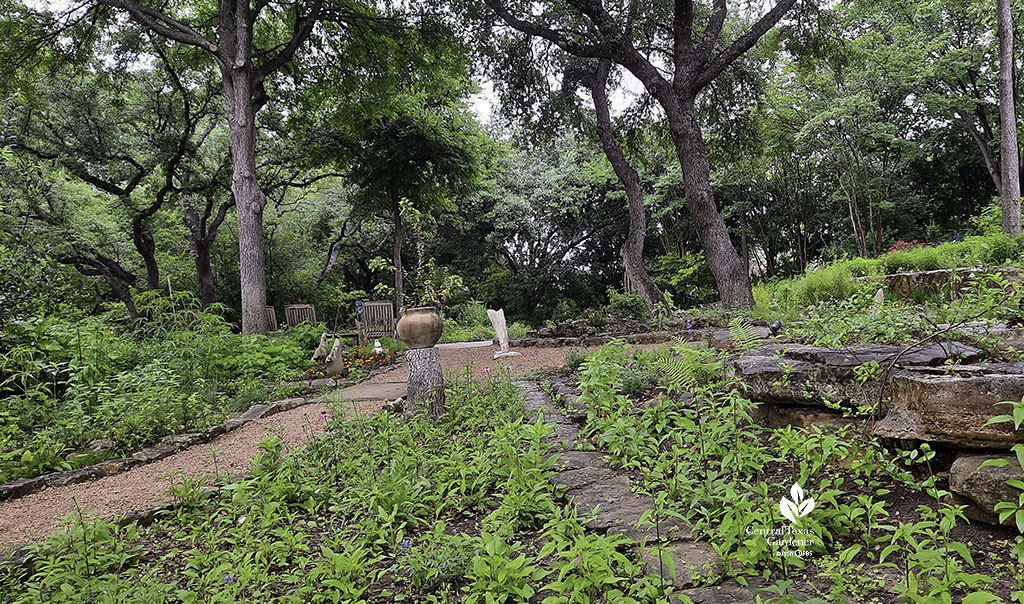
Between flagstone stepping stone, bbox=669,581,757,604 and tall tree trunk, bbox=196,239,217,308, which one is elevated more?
tall tree trunk, bbox=196,239,217,308

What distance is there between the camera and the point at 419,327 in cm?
391

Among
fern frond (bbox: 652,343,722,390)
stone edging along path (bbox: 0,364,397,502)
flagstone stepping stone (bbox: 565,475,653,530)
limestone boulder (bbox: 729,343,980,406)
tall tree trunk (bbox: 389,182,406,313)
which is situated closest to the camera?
flagstone stepping stone (bbox: 565,475,653,530)

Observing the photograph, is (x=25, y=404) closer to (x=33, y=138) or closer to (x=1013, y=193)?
(x=33, y=138)

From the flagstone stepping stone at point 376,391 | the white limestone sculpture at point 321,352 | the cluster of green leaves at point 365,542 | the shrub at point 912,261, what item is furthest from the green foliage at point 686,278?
the cluster of green leaves at point 365,542

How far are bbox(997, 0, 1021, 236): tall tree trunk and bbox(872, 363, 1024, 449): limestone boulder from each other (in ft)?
31.9

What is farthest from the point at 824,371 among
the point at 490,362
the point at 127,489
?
the point at 490,362

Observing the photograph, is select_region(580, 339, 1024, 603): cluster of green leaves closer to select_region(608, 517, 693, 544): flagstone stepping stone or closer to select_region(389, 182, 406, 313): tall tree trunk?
select_region(608, 517, 693, 544): flagstone stepping stone

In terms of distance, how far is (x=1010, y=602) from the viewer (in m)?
1.18

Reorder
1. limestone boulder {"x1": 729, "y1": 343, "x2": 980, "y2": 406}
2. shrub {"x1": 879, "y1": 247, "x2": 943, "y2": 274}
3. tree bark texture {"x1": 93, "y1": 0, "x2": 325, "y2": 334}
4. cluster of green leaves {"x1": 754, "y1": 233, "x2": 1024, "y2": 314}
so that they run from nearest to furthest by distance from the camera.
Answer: limestone boulder {"x1": 729, "y1": 343, "x2": 980, "y2": 406} < cluster of green leaves {"x1": 754, "y1": 233, "x2": 1024, "y2": 314} < shrub {"x1": 879, "y1": 247, "x2": 943, "y2": 274} < tree bark texture {"x1": 93, "y1": 0, "x2": 325, "y2": 334}

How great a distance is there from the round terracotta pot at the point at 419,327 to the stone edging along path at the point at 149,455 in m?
2.02

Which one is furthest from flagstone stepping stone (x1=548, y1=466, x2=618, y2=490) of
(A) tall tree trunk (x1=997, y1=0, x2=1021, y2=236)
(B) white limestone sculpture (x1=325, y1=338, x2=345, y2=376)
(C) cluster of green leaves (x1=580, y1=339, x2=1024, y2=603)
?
(A) tall tree trunk (x1=997, y1=0, x2=1021, y2=236)

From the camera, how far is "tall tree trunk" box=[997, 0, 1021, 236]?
8.30 metres

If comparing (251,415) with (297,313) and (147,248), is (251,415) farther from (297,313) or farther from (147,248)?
(147,248)

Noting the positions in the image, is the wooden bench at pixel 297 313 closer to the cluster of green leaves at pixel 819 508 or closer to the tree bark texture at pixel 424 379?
the tree bark texture at pixel 424 379
